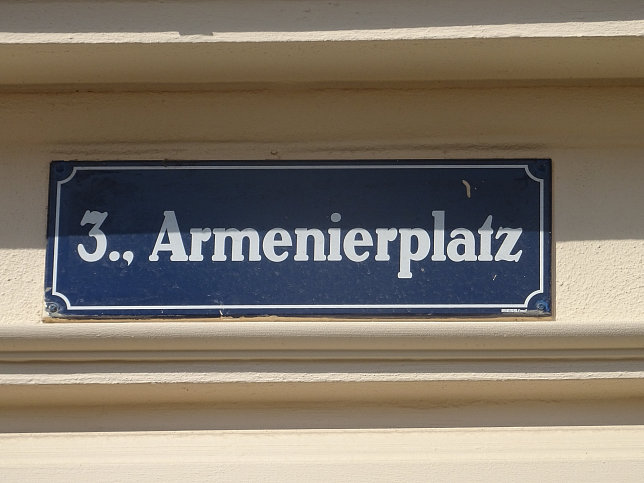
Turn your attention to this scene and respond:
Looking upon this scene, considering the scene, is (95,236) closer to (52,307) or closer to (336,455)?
(52,307)

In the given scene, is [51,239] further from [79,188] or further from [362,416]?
[362,416]

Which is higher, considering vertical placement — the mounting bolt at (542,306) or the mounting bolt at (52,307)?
the mounting bolt at (542,306)

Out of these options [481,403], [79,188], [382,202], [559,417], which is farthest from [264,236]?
[559,417]

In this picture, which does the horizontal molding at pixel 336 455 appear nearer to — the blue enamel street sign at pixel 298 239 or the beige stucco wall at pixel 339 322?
the beige stucco wall at pixel 339 322

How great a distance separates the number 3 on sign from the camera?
248cm

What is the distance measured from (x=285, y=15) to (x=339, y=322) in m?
0.67

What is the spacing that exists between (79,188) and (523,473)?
1170 mm

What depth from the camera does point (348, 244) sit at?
96.9 inches

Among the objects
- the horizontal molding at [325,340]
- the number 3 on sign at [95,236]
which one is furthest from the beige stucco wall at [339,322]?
the number 3 on sign at [95,236]

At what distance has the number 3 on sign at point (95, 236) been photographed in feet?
8.13

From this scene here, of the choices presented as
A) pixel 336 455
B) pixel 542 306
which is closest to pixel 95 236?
pixel 336 455

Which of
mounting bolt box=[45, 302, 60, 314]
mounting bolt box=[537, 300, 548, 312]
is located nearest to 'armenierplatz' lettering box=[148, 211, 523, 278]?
mounting bolt box=[537, 300, 548, 312]

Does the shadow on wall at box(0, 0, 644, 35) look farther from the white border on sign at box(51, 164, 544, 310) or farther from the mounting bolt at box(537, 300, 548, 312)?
the mounting bolt at box(537, 300, 548, 312)

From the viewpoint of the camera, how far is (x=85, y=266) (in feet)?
8.12
